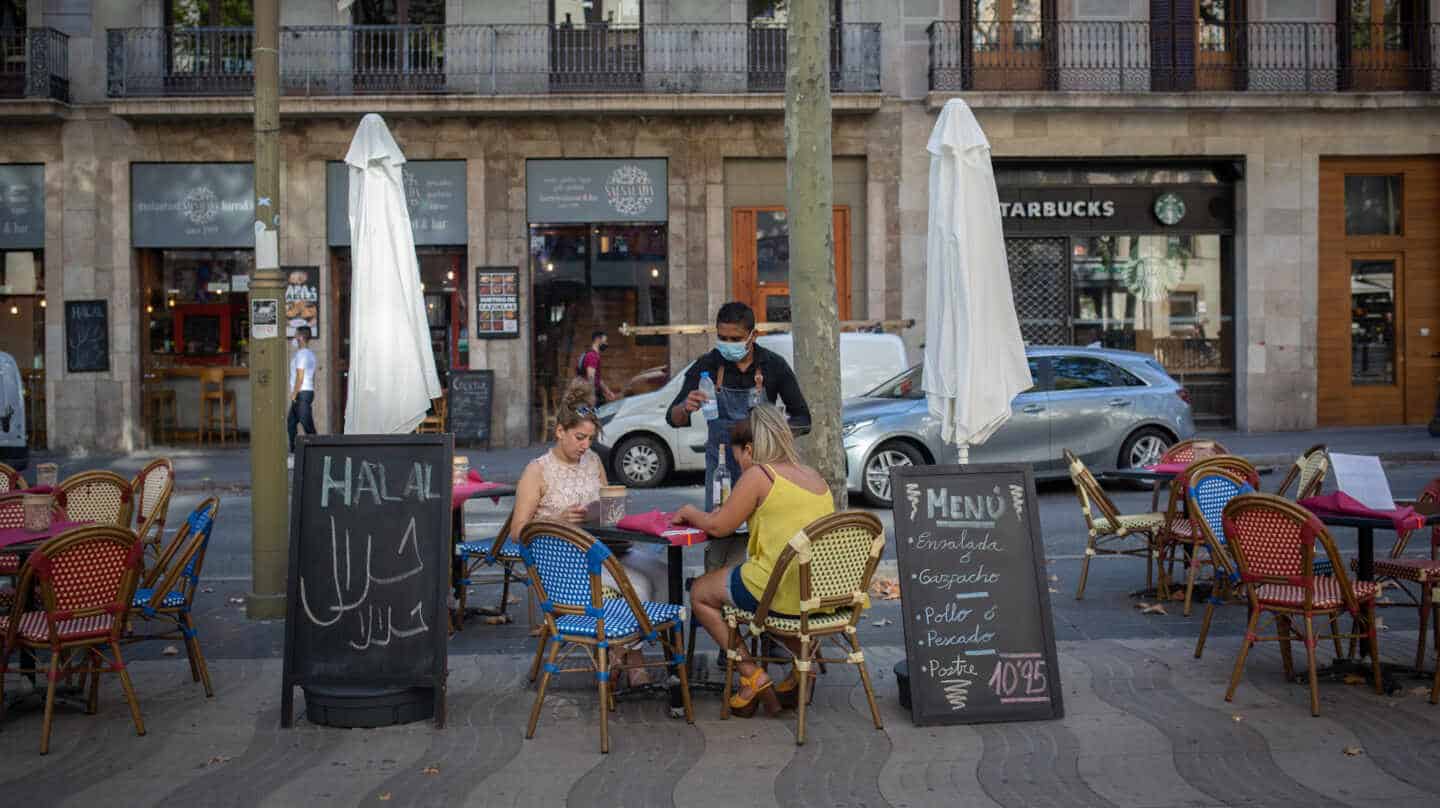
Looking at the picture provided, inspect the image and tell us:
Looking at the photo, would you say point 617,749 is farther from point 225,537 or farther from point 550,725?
point 225,537

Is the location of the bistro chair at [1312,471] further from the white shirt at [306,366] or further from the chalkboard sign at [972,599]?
the white shirt at [306,366]

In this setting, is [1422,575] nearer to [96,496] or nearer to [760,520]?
[760,520]

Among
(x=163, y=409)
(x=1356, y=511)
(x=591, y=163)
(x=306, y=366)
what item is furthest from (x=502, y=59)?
(x=1356, y=511)

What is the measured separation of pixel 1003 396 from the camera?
8.14 meters

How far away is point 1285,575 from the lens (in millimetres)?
6391

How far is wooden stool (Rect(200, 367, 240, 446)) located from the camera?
22.7 m

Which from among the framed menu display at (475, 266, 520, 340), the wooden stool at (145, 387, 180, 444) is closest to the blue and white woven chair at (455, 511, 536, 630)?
the framed menu display at (475, 266, 520, 340)

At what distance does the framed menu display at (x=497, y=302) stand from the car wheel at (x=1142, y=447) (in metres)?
10.8

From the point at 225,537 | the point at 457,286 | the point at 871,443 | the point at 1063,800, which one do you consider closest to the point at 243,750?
the point at 1063,800

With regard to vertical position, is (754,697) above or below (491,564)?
below

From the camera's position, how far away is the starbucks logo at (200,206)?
2258 cm

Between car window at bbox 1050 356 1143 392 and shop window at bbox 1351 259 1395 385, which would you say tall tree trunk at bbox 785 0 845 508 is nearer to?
car window at bbox 1050 356 1143 392

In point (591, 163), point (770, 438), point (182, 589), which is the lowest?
point (182, 589)

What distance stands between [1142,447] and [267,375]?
10.2m
